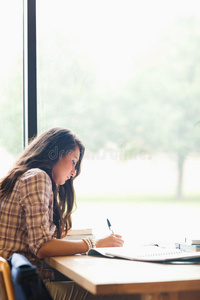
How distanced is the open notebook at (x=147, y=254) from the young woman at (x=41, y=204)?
0.08m

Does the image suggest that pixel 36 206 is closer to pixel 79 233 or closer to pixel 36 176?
pixel 36 176

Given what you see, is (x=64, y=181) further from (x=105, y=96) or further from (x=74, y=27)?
(x=74, y=27)

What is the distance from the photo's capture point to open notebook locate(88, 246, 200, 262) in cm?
164

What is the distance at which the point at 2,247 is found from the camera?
6.07ft

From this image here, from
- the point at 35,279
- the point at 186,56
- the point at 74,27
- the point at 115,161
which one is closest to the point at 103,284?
the point at 35,279

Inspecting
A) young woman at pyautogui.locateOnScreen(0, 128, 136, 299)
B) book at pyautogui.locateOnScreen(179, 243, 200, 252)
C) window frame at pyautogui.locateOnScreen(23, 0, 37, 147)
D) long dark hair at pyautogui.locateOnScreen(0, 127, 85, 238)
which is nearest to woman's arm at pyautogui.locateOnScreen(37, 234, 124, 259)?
young woman at pyautogui.locateOnScreen(0, 128, 136, 299)

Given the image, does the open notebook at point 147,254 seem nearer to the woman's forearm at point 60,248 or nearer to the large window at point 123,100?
the woman's forearm at point 60,248

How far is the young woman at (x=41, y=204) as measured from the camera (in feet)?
5.79

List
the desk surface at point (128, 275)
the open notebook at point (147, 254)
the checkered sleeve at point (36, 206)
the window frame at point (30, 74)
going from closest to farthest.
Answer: the desk surface at point (128, 275), the open notebook at point (147, 254), the checkered sleeve at point (36, 206), the window frame at point (30, 74)

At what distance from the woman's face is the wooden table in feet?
1.68

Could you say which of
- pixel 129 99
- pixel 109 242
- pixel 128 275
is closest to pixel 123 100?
pixel 129 99

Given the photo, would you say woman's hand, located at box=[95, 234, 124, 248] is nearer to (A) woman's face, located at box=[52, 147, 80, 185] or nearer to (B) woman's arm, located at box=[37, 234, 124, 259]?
(B) woman's arm, located at box=[37, 234, 124, 259]

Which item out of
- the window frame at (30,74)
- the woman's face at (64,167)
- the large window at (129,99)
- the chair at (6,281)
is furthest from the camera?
the large window at (129,99)

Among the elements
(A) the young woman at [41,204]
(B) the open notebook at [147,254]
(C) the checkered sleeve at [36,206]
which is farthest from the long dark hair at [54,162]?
(B) the open notebook at [147,254]
